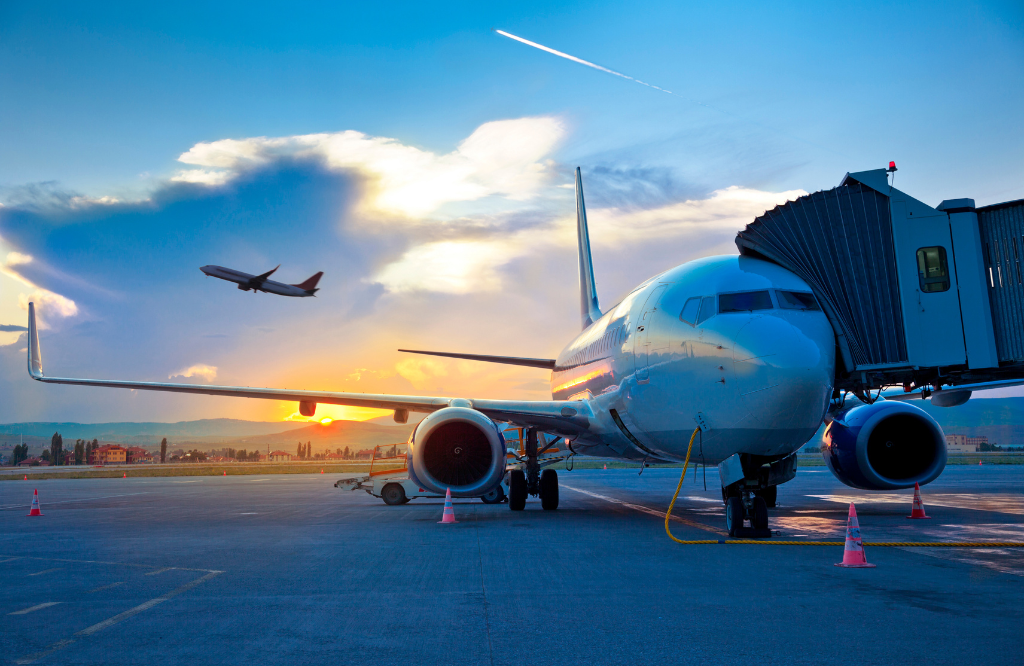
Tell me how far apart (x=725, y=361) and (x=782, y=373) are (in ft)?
2.43

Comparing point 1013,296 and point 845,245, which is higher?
point 845,245

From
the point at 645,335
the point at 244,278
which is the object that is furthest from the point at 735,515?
the point at 244,278

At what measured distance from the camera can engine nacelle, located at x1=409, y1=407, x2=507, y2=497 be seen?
13.6 meters

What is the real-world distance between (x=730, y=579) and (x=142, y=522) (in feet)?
37.9

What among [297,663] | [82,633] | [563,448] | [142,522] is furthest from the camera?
[563,448]

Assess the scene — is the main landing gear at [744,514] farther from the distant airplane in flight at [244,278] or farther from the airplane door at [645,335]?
the distant airplane in flight at [244,278]

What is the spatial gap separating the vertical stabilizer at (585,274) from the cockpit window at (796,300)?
469 inches

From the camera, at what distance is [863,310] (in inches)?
446

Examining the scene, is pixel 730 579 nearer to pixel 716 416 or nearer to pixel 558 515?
pixel 716 416

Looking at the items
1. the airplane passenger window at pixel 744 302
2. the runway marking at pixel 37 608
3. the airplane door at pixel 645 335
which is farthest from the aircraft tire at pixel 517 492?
the runway marking at pixel 37 608

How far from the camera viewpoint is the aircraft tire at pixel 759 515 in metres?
10.2

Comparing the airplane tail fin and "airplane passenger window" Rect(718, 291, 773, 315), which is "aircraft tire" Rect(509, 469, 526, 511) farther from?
the airplane tail fin

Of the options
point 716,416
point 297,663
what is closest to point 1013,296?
point 716,416

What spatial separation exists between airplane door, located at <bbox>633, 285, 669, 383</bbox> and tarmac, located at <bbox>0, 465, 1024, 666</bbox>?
7.76 feet
